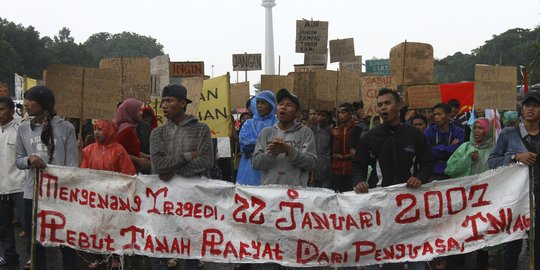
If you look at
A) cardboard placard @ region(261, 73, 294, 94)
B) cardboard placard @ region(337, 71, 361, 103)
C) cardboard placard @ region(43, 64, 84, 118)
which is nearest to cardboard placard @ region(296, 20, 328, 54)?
cardboard placard @ region(261, 73, 294, 94)

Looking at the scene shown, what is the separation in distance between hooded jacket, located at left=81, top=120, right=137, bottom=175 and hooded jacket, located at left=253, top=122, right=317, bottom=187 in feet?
4.38

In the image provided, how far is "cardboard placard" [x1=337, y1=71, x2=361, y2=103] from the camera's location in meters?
7.99

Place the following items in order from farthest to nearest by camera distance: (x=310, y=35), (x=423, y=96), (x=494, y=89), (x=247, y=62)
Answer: (x=247, y=62)
(x=310, y=35)
(x=423, y=96)
(x=494, y=89)

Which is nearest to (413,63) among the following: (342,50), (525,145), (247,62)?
(342,50)

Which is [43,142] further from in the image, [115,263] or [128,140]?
[115,263]

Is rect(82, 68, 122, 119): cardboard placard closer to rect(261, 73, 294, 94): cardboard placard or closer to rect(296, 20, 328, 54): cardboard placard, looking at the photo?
rect(261, 73, 294, 94): cardboard placard

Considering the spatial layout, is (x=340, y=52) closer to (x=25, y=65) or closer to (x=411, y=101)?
(x=411, y=101)

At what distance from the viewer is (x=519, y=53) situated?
234ft

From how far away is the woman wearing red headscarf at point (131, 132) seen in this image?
5578 mm

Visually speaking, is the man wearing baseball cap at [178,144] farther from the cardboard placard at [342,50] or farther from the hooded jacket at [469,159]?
the cardboard placard at [342,50]

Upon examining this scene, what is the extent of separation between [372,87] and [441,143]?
232 centimetres

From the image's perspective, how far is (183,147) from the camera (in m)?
4.48

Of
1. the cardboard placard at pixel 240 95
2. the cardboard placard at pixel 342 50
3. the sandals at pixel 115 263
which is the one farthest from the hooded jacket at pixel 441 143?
the cardboard placard at pixel 342 50

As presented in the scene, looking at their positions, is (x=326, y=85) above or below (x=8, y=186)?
above
